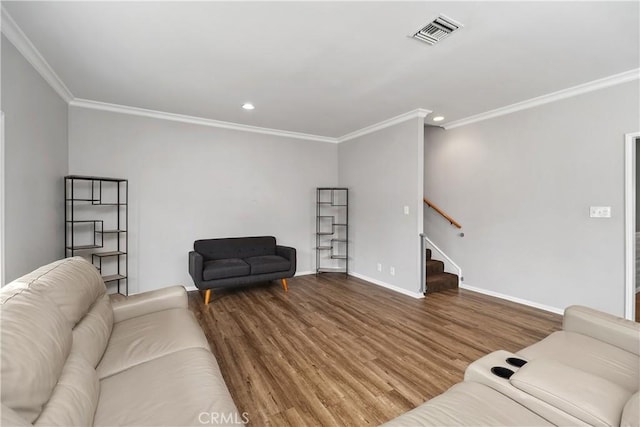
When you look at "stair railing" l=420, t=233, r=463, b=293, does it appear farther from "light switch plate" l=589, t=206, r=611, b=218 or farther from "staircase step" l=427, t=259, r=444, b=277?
"light switch plate" l=589, t=206, r=611, b=218

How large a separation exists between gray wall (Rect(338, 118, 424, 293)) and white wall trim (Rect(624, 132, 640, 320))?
2.09 m

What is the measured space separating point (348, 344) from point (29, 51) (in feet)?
12.6

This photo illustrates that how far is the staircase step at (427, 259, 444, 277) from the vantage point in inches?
186

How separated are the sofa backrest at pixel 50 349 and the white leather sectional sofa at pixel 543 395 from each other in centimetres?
124

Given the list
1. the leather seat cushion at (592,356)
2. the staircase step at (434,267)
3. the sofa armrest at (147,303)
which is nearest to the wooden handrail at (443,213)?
the staircase step at (434,267)

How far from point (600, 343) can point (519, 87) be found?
2.78 meters

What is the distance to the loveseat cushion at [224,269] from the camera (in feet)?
12.6

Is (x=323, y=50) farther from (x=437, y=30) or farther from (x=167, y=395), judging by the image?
(x=167, y=395)

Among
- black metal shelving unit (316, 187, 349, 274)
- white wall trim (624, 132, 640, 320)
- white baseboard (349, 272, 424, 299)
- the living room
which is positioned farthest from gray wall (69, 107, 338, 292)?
white wall trim (624, 132, 640, 320)

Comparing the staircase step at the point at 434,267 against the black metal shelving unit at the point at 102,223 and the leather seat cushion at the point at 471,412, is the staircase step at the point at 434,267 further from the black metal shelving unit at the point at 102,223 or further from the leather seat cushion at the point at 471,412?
the black metal shelving unit at the point at 102,223

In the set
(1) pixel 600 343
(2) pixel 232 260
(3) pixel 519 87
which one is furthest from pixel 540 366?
(2) pixel 232 260

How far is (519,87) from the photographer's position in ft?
10.8

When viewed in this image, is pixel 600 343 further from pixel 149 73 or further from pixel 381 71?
pixel 149 73

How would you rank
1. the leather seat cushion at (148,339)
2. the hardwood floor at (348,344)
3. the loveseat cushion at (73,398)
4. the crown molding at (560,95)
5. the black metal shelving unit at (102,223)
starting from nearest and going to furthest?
1. the loveseat cushion at (73,398)
2. the leather seat cushion at (148,339)
3. the hardwood floor at (348,344)
4. the crown molding at (560,95)
5. the black metal shelving unit at (102,223)
